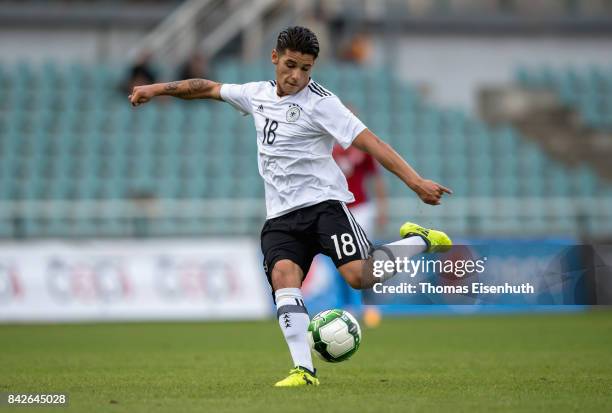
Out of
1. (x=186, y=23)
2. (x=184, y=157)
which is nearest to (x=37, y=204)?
(x=184, y=157)

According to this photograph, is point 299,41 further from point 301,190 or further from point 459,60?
point 459,60

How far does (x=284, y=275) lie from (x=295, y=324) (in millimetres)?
309

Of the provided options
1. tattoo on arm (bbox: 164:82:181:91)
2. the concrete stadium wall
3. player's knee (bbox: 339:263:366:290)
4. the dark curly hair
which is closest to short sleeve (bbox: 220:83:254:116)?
tattoo on arm (bbox: 164:82:181:91)

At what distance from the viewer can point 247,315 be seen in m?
15.7

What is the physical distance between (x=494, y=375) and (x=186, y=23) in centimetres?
1579

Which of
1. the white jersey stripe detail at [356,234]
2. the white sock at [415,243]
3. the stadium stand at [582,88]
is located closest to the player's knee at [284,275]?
the white jersey stripe detail at [356,234]

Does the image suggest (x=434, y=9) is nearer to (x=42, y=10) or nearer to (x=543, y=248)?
(x=42, y=10)

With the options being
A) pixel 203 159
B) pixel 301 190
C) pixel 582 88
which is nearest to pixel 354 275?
pixel 301 190

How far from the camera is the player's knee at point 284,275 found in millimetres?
6777

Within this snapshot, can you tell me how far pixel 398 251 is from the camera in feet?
22.2

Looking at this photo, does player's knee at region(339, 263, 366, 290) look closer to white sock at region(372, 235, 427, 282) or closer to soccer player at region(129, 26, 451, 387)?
soccer player at region(129, 26, 451, 387)

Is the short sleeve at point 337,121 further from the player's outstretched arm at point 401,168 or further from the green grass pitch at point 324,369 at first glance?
the green grass pitch at point 324,369

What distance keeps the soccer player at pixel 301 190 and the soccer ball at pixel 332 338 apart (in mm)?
124

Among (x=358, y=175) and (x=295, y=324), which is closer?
(x=295, y=324)
